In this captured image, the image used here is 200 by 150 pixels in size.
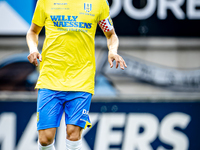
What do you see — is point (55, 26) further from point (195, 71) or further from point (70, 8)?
point (195, 71)

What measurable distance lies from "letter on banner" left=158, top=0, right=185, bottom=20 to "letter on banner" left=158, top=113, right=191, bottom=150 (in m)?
1.71

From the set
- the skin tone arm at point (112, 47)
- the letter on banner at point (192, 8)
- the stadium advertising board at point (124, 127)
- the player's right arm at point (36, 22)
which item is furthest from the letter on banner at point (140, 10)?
the player's right arm at point (36, 22)

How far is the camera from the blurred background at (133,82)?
4.54 m

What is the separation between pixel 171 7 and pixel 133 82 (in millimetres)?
1433

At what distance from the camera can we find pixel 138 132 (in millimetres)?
4629

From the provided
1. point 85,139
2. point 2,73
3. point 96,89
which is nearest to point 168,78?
point 96,89

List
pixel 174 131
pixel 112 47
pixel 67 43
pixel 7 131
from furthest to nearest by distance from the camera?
pixel 174 131
pixel 7 131
pixel 112 47
pixel 67 43

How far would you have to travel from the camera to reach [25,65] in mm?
4555

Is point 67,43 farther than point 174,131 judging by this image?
No

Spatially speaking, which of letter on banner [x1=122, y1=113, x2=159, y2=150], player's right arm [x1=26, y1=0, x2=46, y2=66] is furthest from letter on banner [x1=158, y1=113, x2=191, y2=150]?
player's right arm [x1=26, y1=0, x2=46, y2=66]

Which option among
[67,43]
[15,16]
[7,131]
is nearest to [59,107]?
[67,43]

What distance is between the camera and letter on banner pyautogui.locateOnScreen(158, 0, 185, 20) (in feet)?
15.1

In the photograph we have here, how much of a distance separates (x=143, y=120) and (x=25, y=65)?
2203mm

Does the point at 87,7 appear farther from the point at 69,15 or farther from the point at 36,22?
the point at 36,22
